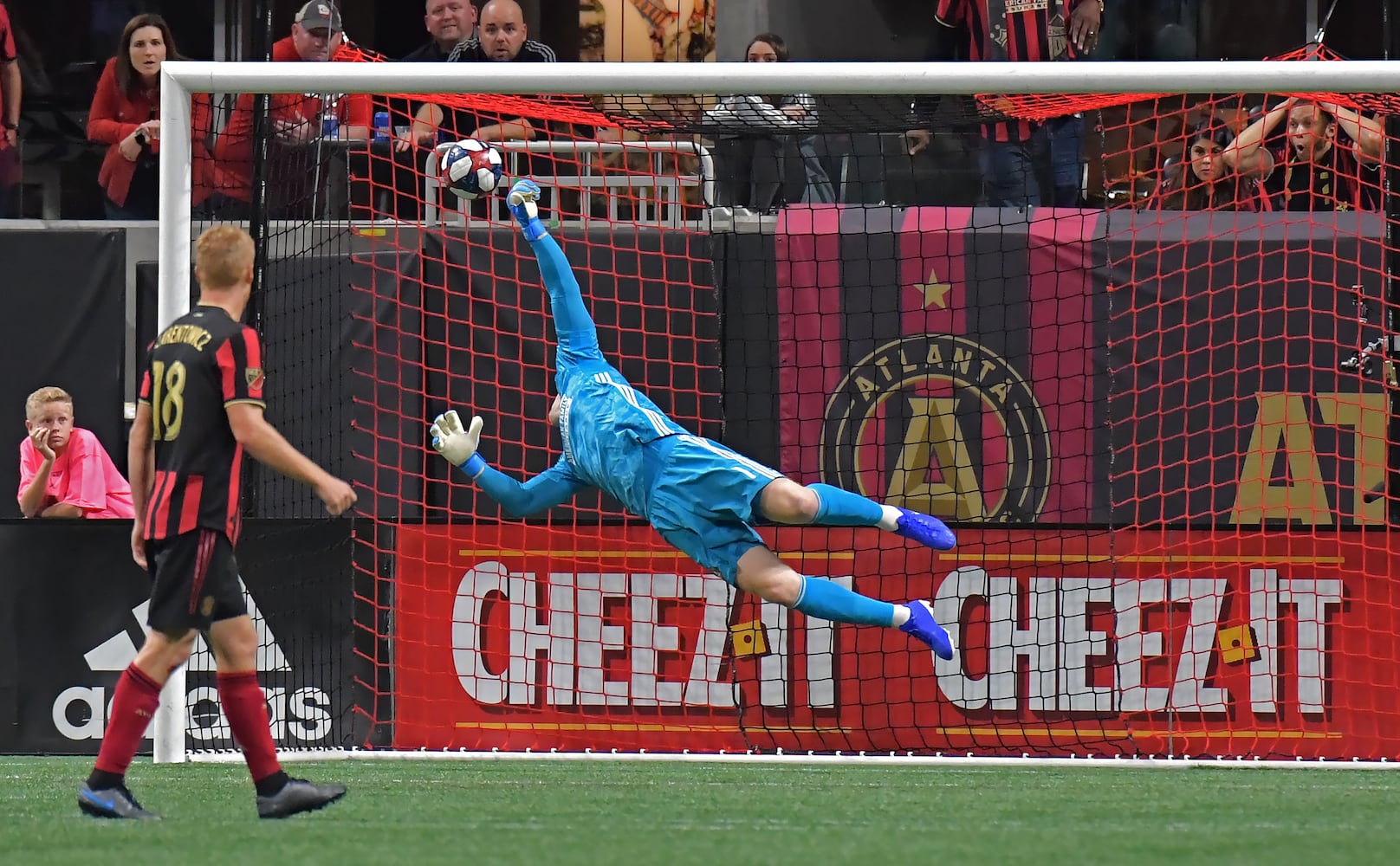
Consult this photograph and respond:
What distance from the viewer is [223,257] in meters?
5.25

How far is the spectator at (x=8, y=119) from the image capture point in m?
10.5

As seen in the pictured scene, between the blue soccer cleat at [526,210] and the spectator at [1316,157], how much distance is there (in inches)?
137

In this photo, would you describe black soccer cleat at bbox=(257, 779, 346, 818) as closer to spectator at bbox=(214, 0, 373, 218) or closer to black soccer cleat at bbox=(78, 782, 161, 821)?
black soccer cleat at bbox=(78, 782, 161, 821)

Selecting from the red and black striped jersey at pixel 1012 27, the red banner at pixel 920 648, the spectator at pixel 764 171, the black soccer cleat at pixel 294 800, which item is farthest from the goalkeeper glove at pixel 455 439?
the red and black striped jersey at pixel 1012 27

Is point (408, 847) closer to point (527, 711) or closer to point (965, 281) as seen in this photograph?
point (527, 711)

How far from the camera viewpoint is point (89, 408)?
30.7 feet

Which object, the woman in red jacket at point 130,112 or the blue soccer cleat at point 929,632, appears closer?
the blue soccer cleat at point 929,632

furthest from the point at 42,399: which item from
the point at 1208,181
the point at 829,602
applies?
the point at 1208,181

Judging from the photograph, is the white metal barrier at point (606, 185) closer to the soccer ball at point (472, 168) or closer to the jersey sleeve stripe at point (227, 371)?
the soccer ball at point (472, 168)

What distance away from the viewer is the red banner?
8.21 m

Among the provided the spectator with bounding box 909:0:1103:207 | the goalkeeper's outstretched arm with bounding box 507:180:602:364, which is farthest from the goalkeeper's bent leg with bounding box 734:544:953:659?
the spectator with bounding box 909:0:1103:207

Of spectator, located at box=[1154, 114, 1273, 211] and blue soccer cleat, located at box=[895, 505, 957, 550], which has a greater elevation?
spectator, located at box=[1154, 114, 1273, 211]

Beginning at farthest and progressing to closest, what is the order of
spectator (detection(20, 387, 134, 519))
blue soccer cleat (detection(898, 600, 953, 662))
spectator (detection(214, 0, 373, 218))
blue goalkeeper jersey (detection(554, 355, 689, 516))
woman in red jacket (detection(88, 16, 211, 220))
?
woman in red jacket (detection(88, 16, 211, 220))
spectator (detection(20, 387, 134, 519))
spectator (detection(214, 0, 373, 218))
blue goalkeeper jersey (detection(554, 355, 689, 516))
blue soccer cleat (detection(898, 600, 953, 662))

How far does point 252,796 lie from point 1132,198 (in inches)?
201
